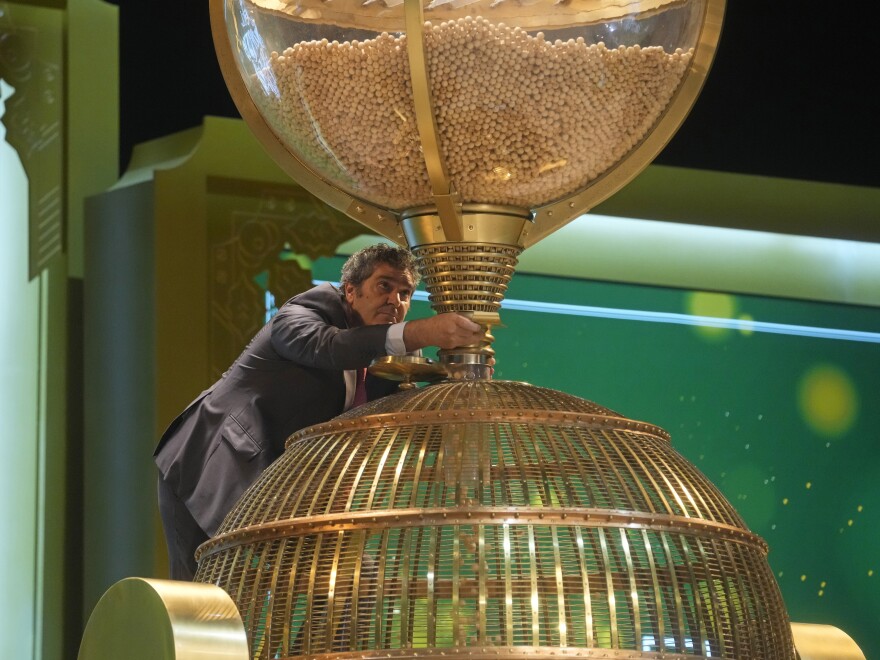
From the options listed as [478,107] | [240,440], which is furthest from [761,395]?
[478,107]

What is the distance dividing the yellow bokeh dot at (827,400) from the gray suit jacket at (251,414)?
10.1 feet

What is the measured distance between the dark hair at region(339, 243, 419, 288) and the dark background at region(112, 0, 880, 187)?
5.36 feet

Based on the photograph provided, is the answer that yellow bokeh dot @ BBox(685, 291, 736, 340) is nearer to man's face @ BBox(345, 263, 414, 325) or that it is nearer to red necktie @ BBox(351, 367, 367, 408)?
man's face @ BBox(345, 263, 414, 325)

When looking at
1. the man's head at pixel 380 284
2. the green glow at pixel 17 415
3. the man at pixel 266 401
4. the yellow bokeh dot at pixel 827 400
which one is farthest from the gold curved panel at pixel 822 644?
the yellow bokeh dot at pixel 827 400

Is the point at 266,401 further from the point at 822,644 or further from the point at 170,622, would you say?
the point at 170,622


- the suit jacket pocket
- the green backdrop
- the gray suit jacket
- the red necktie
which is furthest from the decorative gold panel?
the red necktie

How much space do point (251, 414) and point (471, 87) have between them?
128 cm

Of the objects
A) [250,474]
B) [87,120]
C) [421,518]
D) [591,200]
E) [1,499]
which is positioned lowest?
[1,499]

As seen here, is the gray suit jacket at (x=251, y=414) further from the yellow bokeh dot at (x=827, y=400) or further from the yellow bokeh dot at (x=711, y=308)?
the yellow bokeh dot at (x=827, y=400)

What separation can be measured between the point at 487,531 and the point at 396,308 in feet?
4.63

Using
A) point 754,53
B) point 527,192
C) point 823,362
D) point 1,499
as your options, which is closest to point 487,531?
point 527,192

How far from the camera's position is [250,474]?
8.34ft

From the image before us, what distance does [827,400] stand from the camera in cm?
539

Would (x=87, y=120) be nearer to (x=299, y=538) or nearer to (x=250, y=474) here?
(x=250, y=474)
